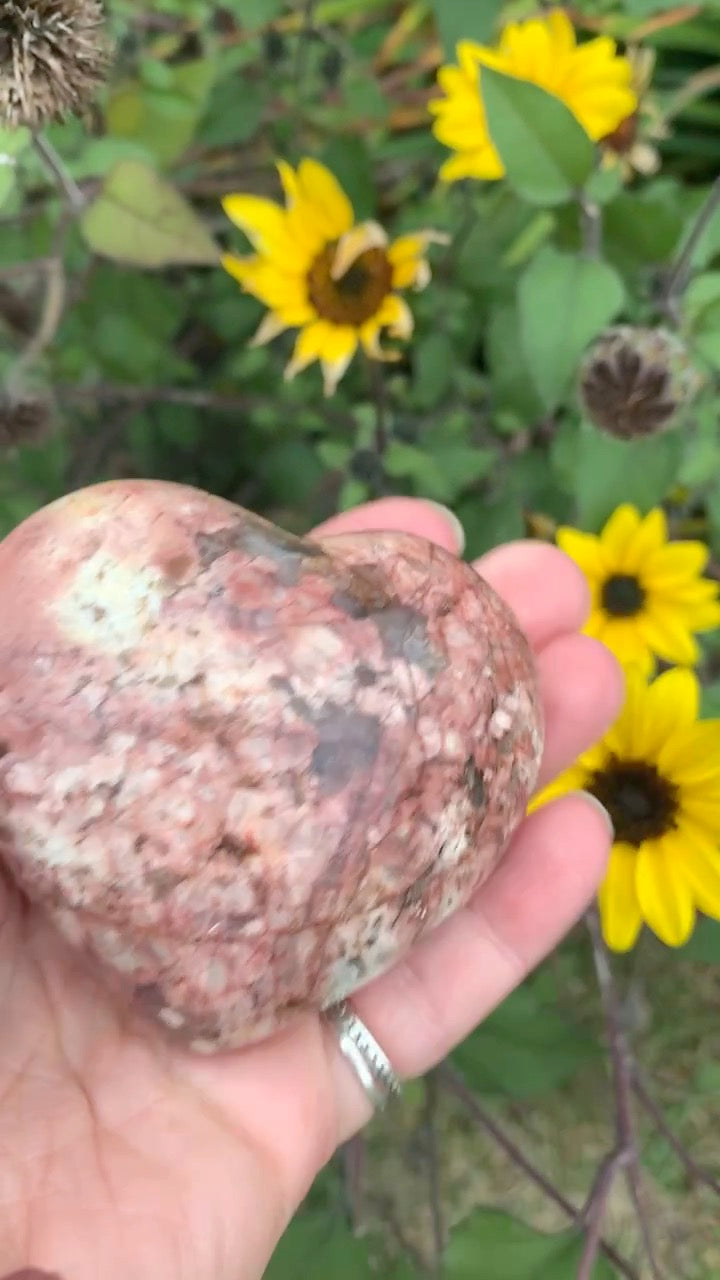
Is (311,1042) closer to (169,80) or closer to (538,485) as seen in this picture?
(538,485)

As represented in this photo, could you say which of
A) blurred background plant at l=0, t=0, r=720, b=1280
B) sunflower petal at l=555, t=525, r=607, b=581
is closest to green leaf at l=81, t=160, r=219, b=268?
blurred background plant at l=0, t=0, r=720, b=1280

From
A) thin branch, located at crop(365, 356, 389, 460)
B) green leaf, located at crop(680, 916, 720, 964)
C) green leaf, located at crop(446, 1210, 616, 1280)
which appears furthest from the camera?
thin branch, located at crop(365, 356, 389, 460)

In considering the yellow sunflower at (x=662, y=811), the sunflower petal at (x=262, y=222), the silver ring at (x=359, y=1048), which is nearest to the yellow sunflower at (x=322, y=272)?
the sunflower petal at (x=262, y=222)

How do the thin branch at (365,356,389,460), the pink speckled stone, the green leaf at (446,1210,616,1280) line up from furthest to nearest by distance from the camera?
the thin branch at (365,356,389,460)
the green leaf at (446,1210,616,1280)
the pink speckled stone

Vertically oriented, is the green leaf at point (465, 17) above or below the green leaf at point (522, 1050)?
above

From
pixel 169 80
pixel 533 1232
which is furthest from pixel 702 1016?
pixel 169 80

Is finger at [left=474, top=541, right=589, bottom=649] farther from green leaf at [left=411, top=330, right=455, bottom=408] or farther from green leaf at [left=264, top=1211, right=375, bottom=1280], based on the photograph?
green leaf at [left=264, top=1211, right=375, bottom=1280]

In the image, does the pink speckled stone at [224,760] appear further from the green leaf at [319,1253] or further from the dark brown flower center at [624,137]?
the dark brown flower center at [624,137]

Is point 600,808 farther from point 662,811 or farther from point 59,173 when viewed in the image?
point 59,173
